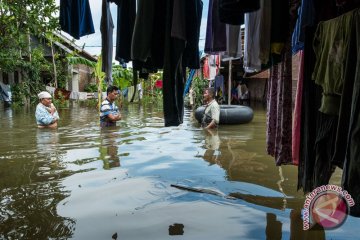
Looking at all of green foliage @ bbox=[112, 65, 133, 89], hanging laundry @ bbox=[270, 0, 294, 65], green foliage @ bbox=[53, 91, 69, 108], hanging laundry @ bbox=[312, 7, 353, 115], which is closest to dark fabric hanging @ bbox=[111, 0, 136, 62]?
hanging laundry @ bbox=[270, 0, 294, 65]

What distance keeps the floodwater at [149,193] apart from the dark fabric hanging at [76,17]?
199 centimetres

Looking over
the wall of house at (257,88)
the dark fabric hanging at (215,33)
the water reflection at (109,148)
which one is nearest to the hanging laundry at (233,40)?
the dark fabric hanging at (215,33)

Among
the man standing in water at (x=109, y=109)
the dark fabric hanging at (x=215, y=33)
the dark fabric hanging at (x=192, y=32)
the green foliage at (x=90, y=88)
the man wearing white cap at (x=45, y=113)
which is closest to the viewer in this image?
the dark fabric hanging at (x=192, y=32)

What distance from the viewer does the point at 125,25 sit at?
366cm

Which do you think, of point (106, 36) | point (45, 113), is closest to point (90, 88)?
point (45, 113)

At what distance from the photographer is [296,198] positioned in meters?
4.38

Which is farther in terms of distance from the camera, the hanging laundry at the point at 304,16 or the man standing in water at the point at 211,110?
the man standing in water at the point at 211,110

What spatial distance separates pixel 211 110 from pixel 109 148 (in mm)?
3299

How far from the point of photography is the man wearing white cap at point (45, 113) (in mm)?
9494

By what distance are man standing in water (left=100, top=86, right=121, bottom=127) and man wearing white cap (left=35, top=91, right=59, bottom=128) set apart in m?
1.34

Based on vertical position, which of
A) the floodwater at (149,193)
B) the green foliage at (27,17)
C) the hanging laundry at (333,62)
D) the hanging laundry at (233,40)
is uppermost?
the green foliage at (27,17)

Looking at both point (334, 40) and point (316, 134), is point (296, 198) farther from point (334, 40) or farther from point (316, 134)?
point (334, 40)

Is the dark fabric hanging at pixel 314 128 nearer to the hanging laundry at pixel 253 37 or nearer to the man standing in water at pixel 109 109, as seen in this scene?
the hanging laundry at pixel 253 37

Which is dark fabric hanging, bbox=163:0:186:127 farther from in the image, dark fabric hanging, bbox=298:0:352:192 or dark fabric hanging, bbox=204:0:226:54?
dark fabric hanging, bbox=298:0:352:192
